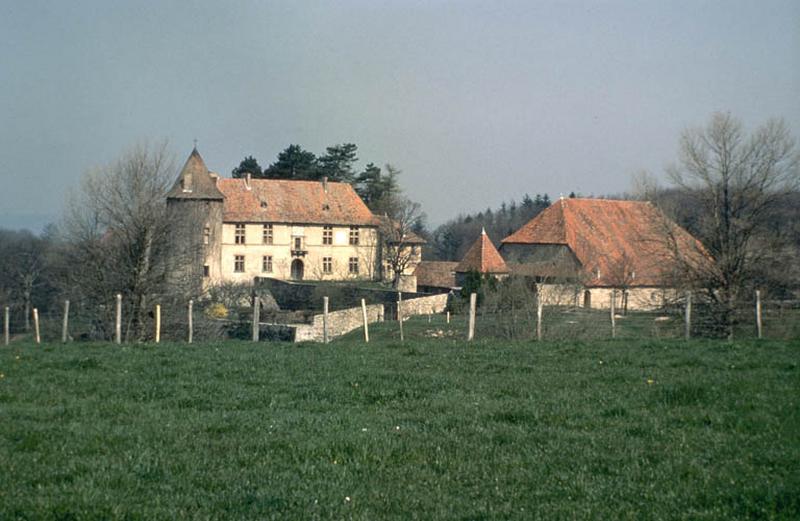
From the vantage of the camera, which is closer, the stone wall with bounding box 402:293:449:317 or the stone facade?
the stone wall with bounding box 402:293:449:317

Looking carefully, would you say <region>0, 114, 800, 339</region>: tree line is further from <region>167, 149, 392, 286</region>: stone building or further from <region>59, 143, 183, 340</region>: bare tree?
<region>167, 149, 392, 286</region>: stone building

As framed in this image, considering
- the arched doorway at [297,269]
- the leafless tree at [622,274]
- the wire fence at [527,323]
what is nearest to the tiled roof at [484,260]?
the leafless tree at [622,274]

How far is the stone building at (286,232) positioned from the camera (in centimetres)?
6794

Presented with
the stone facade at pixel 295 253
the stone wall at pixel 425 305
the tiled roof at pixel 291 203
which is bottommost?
the stone wall at pixel 425 305

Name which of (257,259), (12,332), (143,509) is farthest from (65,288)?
(257,259)

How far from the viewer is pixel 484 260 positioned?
182 ft

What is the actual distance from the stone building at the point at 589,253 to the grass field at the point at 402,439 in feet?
87.1

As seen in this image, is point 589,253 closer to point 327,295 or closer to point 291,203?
point 327,295

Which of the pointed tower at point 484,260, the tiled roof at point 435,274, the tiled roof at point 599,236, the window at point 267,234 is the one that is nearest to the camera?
the tiled roof at point 599,236

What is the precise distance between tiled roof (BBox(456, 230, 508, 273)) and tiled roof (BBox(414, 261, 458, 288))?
33.4ft

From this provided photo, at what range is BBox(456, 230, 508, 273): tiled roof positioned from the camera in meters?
55.0

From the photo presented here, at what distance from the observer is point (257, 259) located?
70.1 meters

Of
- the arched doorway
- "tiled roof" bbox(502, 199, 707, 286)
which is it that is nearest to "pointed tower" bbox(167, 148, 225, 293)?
the arched doorway

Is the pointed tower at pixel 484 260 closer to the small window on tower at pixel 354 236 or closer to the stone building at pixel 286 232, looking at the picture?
the small window on tower at pixel 354 236
